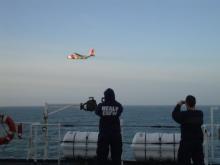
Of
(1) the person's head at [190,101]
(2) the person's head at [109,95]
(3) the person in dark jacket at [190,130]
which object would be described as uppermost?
(2) the person's head at [109,95]

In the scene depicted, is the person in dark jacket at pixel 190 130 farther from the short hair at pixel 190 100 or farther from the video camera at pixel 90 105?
the video camera at pixel 90 105

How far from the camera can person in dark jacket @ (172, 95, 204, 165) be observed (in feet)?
27.2

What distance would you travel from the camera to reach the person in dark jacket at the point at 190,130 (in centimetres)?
830

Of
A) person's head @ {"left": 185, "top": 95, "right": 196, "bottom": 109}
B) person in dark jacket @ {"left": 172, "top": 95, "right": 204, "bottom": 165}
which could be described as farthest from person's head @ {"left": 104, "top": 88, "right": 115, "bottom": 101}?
person's head @ {"left": 185, "top": 95, "right": 196, "bottom": 109}

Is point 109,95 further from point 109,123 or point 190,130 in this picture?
point 190,130

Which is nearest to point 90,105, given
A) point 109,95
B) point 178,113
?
point 109,95

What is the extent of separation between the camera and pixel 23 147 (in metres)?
29.4

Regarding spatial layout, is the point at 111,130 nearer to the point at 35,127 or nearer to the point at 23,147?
the point at 35,127

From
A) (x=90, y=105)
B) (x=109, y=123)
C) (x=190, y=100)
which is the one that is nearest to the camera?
(x=190, y=100)

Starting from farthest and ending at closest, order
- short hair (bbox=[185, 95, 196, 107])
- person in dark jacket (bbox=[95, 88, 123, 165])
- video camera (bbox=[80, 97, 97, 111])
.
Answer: video camera (bbox=[80, 97, 97, 111])
person in dark jacket (bbox=[95, 88, 123, 165])
short hair (bbox=[185, 95, 196, 107])

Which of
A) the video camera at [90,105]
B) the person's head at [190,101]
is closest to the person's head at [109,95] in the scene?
the person's head at [190,101]

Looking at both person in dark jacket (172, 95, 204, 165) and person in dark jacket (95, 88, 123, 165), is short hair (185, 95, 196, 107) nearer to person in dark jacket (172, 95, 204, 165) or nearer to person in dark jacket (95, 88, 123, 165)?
person in dark jacket (172, 95, 204, 165)

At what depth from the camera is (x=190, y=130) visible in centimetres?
833

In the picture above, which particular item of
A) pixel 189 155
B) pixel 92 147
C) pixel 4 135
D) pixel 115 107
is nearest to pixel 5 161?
pixel 4 135
